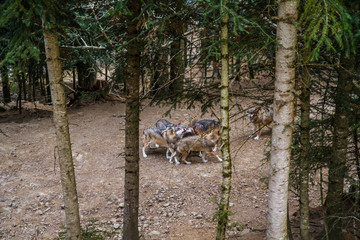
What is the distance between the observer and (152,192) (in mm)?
10500

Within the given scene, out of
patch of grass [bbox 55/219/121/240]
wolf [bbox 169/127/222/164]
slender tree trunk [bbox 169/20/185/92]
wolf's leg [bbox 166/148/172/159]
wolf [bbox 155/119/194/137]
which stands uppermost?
slender tree trunk [bbox 169/20/185/92]

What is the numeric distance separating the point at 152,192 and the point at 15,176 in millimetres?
5255

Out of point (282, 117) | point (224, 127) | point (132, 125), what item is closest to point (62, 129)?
point (132, 125)

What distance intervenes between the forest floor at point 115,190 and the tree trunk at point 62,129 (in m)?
2.29

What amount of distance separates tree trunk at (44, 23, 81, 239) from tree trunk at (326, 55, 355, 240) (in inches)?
170

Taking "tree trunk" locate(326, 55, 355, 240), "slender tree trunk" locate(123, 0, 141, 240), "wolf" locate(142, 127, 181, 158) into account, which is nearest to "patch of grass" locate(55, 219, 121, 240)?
"slender tree trunk" locate(123, 0, 141, 240)

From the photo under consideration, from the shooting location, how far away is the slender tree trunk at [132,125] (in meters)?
6.09

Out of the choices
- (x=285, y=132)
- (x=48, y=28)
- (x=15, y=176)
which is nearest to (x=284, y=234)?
(x=285, y=132)

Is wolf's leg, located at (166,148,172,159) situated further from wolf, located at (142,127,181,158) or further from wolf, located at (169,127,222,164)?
wolf, located at (169,127,222,164)

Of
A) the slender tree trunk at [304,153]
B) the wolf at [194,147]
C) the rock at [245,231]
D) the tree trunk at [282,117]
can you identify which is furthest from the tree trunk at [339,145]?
the wolf at [194,147]

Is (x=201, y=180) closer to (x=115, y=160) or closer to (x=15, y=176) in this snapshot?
(x=115, y=160)

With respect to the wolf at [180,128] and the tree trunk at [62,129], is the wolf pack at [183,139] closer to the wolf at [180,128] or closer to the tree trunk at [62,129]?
the wolf at [180,128]

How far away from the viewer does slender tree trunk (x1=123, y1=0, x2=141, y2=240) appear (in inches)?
240

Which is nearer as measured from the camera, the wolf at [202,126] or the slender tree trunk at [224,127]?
the slender tree trunk at [224,127]
